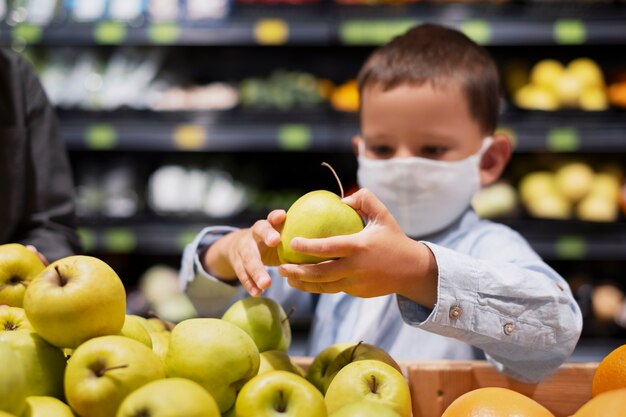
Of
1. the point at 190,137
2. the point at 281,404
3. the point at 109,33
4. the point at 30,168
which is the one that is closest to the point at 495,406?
the point at 281,404

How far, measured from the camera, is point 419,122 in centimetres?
140

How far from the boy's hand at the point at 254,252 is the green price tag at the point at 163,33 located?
1.83 m

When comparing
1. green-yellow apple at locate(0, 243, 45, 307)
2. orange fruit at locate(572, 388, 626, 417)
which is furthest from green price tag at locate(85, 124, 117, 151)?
orange fruit at locate(572, 388, 626, 417)

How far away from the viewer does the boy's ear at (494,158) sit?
5.07ft

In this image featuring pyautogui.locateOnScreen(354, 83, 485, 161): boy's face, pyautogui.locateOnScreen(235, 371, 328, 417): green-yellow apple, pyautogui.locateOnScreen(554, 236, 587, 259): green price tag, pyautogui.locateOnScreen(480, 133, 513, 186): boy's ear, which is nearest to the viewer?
pyautogui.locateOnScreen(235, 371, 328, 417): green-yellow apple

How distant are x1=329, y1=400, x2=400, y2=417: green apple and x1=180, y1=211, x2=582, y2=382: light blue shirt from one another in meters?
0.31

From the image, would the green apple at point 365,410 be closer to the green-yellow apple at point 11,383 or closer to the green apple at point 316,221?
the green apple at point 316,221

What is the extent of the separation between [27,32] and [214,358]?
265 centimetres

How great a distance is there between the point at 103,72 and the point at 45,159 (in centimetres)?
161

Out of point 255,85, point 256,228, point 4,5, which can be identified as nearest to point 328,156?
point 255,85

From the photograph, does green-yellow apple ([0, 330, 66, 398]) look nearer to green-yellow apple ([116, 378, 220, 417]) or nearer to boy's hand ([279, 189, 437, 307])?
green-yellow apple ([116, 378, 220, 417])

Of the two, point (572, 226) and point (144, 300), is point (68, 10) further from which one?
point (572, 226)

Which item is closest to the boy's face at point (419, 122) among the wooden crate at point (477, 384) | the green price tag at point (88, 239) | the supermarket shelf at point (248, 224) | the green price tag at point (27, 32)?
the wooden crate at point (477, 384)

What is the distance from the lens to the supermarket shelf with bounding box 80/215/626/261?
2916mm
